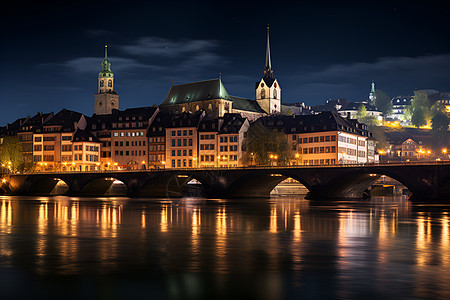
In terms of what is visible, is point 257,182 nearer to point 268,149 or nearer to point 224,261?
point 268,149

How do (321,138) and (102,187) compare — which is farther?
(321,138)

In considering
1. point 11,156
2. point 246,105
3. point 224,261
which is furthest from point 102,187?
point 224,261

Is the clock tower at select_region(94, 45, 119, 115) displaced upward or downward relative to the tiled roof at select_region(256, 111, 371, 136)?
upward

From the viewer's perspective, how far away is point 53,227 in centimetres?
4234

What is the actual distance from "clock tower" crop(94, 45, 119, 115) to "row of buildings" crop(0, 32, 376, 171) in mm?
20149

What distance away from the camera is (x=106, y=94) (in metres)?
193

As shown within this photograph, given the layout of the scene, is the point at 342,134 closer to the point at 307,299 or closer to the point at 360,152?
the point at 360,152

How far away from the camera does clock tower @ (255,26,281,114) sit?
19350 cm

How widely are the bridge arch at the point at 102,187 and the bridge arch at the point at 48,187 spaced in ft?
22.1

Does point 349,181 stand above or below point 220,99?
below

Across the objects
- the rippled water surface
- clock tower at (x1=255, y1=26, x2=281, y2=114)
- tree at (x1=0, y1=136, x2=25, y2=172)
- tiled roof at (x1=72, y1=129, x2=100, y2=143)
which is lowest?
the rippled water surface

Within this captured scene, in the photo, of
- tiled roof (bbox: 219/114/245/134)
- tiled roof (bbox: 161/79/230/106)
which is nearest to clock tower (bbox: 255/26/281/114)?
tiled roof (bbox: 161/79/230/106)

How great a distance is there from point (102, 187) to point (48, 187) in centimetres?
1306

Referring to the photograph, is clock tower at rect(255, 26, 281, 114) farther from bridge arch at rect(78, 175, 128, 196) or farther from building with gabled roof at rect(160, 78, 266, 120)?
bridge arch at rect(78, 175, 128, 196)
